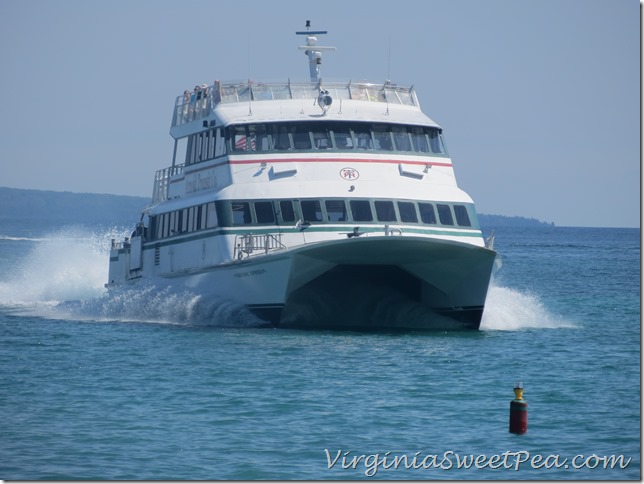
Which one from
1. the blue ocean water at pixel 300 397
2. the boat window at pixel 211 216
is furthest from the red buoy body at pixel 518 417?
the boat window at pixel 211 216

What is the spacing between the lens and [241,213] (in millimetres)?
26594

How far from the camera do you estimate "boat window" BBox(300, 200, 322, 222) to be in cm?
2630

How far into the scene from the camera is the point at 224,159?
27.6 m

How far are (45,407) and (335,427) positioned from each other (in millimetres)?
4394

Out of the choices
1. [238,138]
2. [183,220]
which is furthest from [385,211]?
[183,220]

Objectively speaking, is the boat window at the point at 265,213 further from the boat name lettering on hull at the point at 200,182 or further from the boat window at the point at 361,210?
the boat name lettering on hull at the point at 200,182

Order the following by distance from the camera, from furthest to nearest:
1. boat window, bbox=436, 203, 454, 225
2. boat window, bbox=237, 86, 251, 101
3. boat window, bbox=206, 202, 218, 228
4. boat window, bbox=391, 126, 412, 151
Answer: boat window, bbox=237, 86, 251, 101 < boat window, bbox=391, 126, 412, 151 < boat window, bbox=206, 202, 218, 228 < boat window, bbox=436, 203, 454, 225

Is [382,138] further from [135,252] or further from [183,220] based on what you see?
[135,252]

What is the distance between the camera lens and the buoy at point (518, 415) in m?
16.1

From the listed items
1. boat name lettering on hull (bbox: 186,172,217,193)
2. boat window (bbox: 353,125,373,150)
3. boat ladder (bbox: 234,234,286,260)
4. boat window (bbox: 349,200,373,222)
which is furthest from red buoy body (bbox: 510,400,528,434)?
boat name lettering on hull (bbox: 186,172,217,193)

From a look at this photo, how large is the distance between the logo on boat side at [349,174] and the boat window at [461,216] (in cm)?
226

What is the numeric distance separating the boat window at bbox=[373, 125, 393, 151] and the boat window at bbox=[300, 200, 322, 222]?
7.40 feet

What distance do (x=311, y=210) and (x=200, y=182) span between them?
13.9 ft

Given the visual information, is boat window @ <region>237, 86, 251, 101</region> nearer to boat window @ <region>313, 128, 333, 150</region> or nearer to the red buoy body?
boat window @ <region>313, 128, 333, 150</region>
